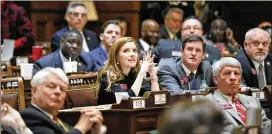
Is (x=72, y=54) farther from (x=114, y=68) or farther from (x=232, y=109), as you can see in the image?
(x=232, y=109)

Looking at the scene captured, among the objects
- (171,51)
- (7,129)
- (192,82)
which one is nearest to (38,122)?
(7,129)

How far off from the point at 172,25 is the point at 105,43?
1.60 meters

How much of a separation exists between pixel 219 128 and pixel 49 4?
7.39 metres

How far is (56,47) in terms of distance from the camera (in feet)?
26.8

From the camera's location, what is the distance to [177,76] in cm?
609

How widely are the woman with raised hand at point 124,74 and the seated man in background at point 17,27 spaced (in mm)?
2871

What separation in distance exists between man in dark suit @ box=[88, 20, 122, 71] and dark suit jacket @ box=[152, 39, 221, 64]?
47 centimetres

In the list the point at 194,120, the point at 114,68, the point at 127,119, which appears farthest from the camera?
the point at 114,68

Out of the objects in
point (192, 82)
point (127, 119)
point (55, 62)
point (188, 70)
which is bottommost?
Result: point (127, 119)

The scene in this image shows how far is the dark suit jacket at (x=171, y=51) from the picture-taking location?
7586mm

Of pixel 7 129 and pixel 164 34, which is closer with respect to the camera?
pixel 7 129

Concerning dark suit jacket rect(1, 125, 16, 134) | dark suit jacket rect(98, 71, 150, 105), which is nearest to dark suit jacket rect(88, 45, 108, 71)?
dark suit jacket rect(98, 71, 150, 105)

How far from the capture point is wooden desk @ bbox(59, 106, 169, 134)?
5.10 metres

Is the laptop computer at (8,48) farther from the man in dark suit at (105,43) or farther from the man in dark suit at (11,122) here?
the man in dark suit at (11,122)
